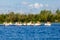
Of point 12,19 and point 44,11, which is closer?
point 12,19

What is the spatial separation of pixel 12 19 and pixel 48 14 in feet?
80.2

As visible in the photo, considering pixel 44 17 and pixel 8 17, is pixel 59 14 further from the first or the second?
pixel 8 17

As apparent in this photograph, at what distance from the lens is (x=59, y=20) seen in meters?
171

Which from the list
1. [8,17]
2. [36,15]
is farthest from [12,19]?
[36,15]

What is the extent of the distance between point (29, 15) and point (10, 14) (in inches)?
508

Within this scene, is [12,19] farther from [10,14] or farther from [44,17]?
[44,17]

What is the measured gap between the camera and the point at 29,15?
16838 cm

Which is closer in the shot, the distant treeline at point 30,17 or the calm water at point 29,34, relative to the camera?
the calm water at point 29,34

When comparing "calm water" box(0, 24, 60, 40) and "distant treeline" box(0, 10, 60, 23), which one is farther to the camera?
"distant treeline" box(0, 10, 60, 23)

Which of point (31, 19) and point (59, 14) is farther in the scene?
point (59, 14)

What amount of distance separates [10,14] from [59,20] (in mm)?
32800

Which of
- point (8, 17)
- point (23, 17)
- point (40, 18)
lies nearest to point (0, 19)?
point (8, 17)

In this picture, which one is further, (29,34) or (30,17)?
(30,17)

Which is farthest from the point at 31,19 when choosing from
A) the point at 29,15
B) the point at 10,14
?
the point at 10,14
